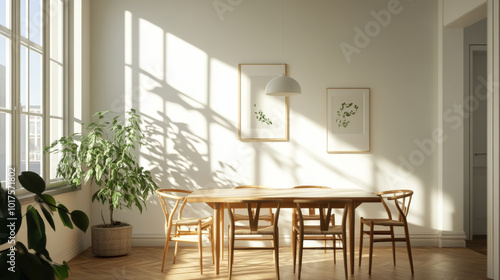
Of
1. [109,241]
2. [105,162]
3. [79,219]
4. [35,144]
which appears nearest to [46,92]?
[35,144]

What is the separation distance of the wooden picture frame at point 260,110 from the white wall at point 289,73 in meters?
0.10

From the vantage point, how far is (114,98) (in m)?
5.96

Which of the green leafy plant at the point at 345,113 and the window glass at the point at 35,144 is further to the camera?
the green leafy plant at the point at 345,113

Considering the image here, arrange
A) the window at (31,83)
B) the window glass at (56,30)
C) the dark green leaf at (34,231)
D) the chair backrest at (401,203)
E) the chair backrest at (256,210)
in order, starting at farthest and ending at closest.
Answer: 1. the window glass at (56,30)
2. the chair backrest at (401,203)
3. the chair backrest at (256,210)
4. the window at (31,83)
5. the dark green leaf at (34,231)

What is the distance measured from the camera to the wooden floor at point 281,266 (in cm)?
450

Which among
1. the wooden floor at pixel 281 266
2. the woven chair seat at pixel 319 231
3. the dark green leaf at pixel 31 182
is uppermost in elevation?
the dark green leaf at pixel 31 182

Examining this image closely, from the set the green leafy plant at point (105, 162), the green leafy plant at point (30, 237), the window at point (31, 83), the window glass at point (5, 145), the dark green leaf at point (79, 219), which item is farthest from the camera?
the green leafy plant at point (105, 162)

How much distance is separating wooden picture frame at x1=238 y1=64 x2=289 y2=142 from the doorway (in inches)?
113

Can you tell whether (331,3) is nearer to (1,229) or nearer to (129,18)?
(129,18)

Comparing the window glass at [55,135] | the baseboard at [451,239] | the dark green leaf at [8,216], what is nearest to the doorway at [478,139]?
the baseboard at [451,239]

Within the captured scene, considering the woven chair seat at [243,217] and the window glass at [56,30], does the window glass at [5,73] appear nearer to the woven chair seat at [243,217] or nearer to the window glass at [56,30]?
the window glass at [56,30]

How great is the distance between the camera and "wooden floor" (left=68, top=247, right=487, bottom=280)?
177 inches

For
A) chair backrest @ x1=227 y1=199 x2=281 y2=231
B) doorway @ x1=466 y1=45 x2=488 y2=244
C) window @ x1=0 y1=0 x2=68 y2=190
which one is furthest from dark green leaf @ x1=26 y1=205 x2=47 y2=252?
doorway @ x1=466 y1=45 x2=488 y2=244

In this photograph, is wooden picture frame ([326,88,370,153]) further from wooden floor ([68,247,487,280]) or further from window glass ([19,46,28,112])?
window glass ([19,46,28,112])
